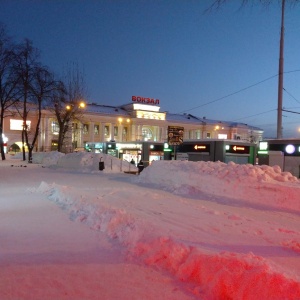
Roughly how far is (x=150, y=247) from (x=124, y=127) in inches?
2828

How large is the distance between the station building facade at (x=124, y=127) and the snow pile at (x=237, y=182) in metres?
43.0

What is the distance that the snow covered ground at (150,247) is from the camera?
3.88 m

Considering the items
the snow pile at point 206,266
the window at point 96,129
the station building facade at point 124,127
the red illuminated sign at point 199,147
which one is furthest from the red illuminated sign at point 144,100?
the snow pile at point 206,266

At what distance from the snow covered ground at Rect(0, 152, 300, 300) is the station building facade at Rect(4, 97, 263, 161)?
47480 millimetres

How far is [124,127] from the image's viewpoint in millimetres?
76375

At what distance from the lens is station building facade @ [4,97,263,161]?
62875 millimetres

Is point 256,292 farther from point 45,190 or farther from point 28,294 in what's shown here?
point 45,190

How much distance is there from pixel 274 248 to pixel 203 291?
2424 mm

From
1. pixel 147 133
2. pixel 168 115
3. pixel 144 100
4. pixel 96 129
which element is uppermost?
pixel 144 100

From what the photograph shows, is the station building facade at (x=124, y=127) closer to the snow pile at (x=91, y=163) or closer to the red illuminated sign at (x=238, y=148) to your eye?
the snow pile at (x=91, y=163)

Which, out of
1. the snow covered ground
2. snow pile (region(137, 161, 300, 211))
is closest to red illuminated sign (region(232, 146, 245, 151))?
snow pile (region(137, 161, 300, 211))

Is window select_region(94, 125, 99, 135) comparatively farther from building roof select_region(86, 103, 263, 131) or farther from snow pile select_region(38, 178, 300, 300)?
snow pile select_region(38, 178, 300, 300)

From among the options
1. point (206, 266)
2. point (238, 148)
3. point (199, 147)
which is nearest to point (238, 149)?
point (238, 148)

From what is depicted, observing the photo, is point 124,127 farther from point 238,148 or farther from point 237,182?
point 237,182
